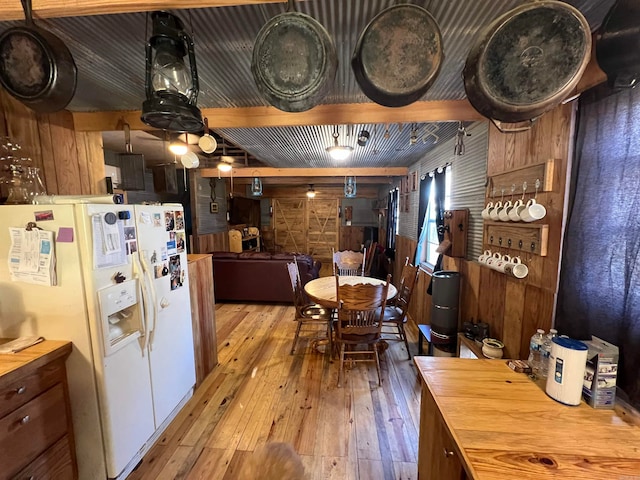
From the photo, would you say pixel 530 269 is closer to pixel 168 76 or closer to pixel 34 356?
pixel 168 76

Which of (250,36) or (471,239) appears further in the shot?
(471,239)

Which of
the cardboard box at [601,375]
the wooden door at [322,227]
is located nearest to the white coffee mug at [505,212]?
the cardboard box at [601,375]

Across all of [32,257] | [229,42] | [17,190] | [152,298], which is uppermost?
[229,42]

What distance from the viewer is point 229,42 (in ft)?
4.70

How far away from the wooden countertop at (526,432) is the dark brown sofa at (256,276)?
345 centimetres

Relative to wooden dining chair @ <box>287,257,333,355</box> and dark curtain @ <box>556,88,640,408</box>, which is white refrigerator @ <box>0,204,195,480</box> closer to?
wooden dining chair @ <box>287,257,333,355</box>

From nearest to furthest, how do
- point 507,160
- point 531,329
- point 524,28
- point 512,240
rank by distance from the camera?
point 524,28 → point 531,329 → point 512,240 → point 507,160

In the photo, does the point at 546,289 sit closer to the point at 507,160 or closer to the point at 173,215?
the point at 507,160

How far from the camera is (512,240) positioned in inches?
66.9

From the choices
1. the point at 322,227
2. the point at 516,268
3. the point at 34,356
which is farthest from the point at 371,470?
the point at 322,227

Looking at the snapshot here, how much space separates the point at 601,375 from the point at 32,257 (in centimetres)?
265

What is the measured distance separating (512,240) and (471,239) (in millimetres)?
764

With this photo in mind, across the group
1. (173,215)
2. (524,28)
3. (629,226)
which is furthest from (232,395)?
(524,28)

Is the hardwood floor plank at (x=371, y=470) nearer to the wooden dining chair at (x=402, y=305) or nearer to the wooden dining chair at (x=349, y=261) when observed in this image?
the wooden dining chair at (x=402, y=305)
